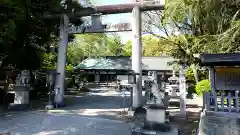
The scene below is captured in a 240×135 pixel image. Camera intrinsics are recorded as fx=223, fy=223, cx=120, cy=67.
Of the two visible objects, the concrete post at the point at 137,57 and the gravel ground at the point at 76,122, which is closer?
the gravel ground at the point at 76,122

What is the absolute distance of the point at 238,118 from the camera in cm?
642

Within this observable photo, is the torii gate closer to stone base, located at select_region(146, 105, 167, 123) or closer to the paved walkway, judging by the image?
the paved walkway

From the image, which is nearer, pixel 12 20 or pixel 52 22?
pixel 12 20

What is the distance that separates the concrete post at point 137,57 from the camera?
10.2 meters

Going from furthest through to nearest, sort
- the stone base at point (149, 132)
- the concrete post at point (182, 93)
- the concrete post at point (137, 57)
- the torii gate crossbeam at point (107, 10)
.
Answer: the torii gate crossbeam at point (107, 10)
the concrete post at point (137, 57)
the concrete post at point (182, 93)
the stone base at point (149, 132)

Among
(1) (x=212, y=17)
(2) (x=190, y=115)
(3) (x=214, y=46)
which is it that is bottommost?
(2) (x=190, y=115)

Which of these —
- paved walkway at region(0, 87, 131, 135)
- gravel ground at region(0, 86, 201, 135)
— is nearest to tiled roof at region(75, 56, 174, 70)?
gravel ground at region(0, 86, 201, 135)

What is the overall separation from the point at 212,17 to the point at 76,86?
1736cm

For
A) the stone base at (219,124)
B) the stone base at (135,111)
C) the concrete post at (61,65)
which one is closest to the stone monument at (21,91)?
the concrete post at (61,65)

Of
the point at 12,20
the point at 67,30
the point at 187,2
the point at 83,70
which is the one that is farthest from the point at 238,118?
the point at 83,70

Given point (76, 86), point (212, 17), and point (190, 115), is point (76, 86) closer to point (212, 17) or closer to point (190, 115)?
point (190, 115)

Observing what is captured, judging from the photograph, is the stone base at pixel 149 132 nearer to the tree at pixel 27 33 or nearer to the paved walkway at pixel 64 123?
the paved walkway at pixel 64 123

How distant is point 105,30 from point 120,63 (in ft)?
45.4

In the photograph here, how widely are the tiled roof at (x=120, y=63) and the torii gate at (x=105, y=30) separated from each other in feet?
40.5
